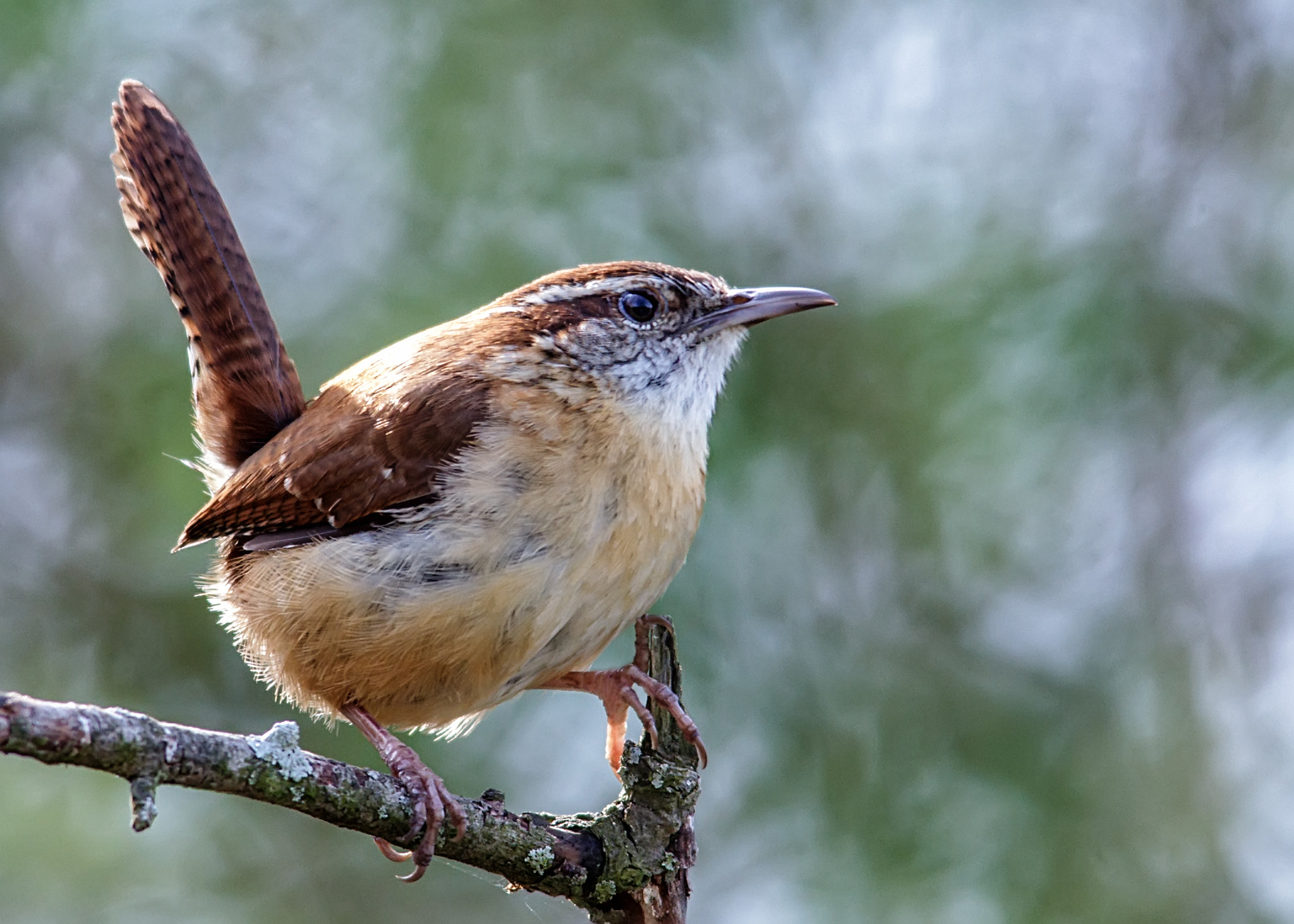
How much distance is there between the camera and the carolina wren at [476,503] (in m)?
3.14

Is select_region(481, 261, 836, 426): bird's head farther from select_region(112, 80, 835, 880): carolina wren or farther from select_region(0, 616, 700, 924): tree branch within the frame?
select_region(0, 616, 700, 924): tree branch

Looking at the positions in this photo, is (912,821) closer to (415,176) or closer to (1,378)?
(415,176)

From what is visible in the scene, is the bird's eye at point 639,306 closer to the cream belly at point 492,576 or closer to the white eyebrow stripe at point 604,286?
the white eyebrow stripe at point 604,286

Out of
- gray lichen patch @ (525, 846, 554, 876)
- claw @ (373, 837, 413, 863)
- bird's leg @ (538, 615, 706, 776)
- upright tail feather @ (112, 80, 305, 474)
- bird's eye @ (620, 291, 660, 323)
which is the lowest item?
claw @ (373, 837, 413, 863)

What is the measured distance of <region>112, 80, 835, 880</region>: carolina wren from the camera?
3.14 m

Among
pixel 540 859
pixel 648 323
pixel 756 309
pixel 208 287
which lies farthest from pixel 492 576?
pixel 208 287

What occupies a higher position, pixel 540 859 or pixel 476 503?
pixel 476 503

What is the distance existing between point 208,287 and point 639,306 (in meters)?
1.44

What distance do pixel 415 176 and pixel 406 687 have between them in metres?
2.31

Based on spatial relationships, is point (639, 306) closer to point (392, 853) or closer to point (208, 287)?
point (208, 287)

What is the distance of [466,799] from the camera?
9.66ft

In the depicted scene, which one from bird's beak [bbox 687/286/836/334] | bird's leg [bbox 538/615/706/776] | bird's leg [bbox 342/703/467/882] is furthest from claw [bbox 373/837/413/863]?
bird's beak [bbox 687/286/836/334]

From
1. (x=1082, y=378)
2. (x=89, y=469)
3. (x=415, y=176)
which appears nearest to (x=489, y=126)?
(x=415, y=176)

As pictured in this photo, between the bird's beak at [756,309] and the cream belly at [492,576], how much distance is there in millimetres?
473
